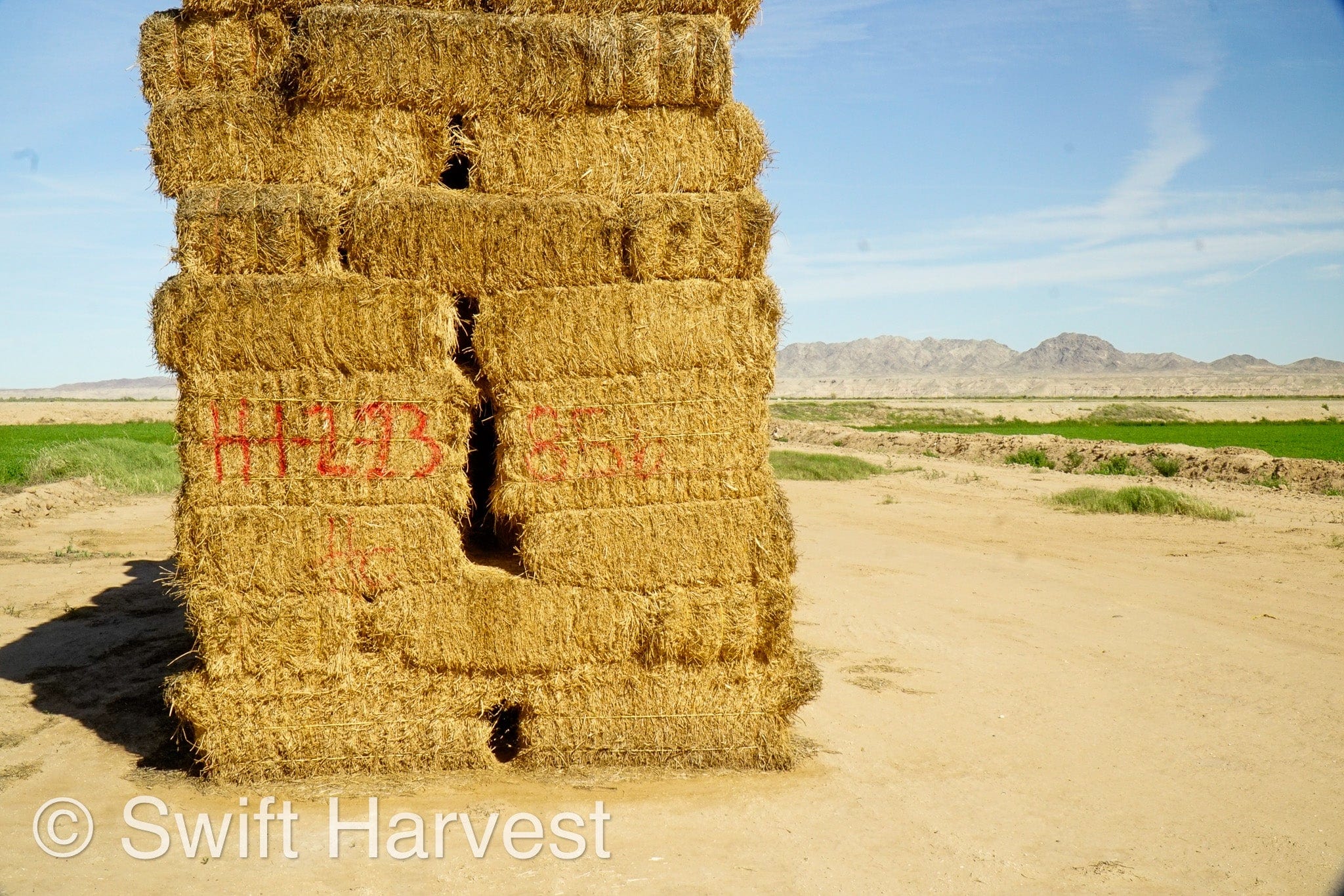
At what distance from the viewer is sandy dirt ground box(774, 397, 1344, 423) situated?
66.9m

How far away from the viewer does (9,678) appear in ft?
27.9

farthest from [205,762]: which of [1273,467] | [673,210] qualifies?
[1273,467]

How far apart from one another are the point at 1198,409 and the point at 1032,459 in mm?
58421

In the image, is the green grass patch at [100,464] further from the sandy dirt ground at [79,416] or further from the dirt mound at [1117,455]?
the sandy dirt ground at [79,416]

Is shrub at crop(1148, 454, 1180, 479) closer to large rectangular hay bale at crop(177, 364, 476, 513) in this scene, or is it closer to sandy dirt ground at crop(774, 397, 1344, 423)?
large rectangular hay bale at crop(177, 364, 476, 513)

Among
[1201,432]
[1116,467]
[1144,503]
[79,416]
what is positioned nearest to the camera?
[1144,503]

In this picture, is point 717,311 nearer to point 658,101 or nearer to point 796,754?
point 658,101

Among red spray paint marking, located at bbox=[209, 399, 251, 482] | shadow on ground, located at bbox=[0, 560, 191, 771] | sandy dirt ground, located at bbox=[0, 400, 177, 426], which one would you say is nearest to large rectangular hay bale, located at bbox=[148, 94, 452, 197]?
red spray paint marking, located at bbox=[209, 399, 251, 482]

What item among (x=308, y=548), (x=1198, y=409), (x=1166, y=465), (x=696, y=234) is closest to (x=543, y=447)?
(x=308, y=548)

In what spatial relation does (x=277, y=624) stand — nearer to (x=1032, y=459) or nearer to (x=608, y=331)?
(x=608, y=331)

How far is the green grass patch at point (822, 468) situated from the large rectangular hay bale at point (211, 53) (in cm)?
2019

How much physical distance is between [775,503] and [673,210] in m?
2.13

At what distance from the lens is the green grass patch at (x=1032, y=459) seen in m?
30.9

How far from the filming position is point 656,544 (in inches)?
254
